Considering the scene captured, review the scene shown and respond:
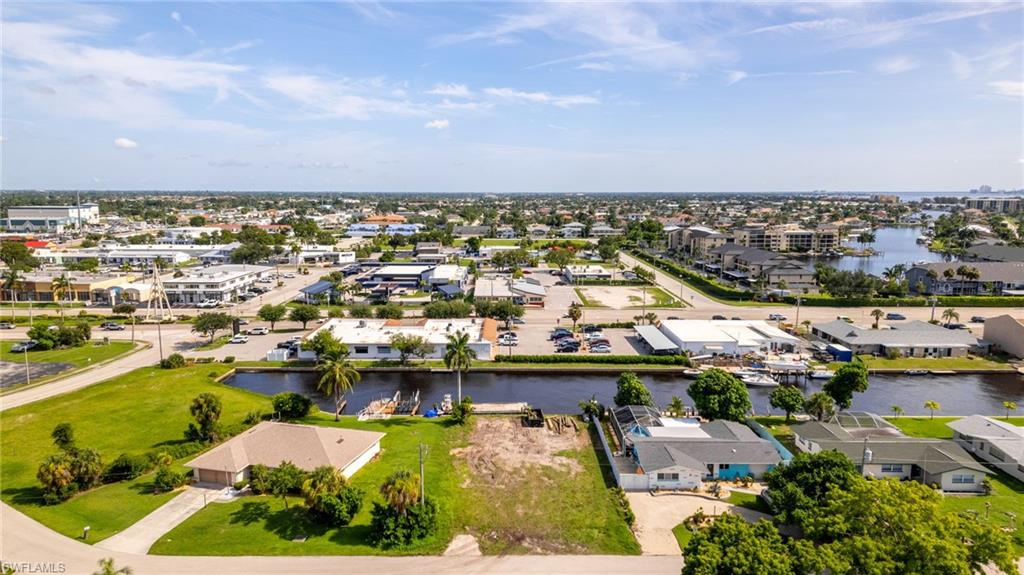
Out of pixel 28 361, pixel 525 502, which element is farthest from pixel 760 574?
pixel 28 361

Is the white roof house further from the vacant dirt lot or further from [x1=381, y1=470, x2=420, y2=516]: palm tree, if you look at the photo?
[x1=381, y1=470, x2=420, y2=516]: palm tree

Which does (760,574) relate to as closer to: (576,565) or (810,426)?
(576,565)

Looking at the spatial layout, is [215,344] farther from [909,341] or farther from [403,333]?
[909,341]

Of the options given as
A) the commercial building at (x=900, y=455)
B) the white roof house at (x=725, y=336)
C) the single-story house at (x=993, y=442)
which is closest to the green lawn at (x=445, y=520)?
the commercial building at (x=900, y=455)

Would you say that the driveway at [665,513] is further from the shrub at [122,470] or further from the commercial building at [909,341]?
the commercial building at [909,341]


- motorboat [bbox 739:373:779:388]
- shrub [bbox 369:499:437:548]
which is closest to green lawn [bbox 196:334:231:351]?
shrub [bbox 369:499:437:548]

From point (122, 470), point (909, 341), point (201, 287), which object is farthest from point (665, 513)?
point (201, 287)
